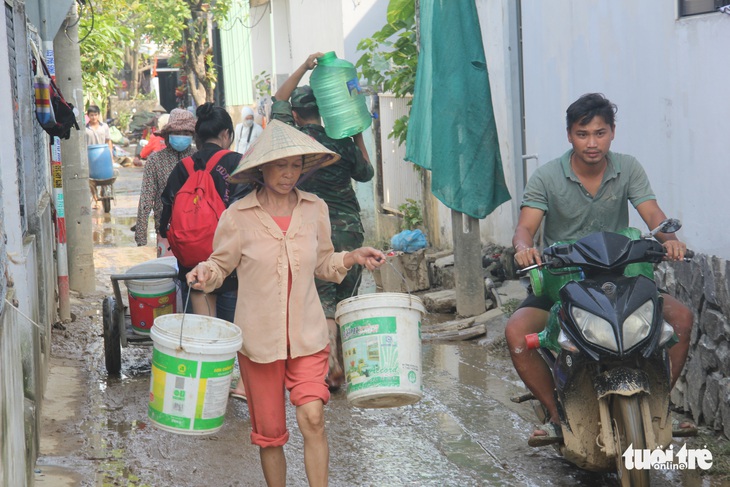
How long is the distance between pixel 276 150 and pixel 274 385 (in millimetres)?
1051

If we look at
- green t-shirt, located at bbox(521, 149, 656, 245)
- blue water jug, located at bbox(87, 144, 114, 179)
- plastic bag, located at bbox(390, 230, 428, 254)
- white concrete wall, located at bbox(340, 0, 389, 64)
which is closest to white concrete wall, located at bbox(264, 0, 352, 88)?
white concrete wall, located at bbox(340, 0, 389, 64)

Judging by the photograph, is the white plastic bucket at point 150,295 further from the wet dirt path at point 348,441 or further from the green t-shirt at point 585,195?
the green t-shirt at point 585,195

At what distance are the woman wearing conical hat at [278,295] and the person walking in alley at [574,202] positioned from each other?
3.44ft

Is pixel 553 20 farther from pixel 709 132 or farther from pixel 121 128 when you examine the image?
pixel 121 128

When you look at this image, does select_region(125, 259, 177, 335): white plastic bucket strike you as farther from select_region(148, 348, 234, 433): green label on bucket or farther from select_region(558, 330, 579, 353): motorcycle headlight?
select_region(558, 330, 579, 353): motorcycle headlight

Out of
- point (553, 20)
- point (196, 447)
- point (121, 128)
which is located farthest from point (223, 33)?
point (196, 447)

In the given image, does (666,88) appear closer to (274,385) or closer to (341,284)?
(341,284)

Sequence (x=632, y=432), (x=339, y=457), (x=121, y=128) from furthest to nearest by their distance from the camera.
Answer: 1. (x=121, y=128)
2. (x=339, y=457)
3. (x=632, y=432)

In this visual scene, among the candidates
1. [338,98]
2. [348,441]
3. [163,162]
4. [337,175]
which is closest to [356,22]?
[163,162]

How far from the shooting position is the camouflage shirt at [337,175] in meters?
6.85

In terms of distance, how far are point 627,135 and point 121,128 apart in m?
36.8

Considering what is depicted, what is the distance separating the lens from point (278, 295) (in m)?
4.43

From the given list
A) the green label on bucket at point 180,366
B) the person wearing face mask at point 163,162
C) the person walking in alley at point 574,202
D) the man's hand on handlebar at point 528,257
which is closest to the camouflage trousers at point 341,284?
the person wearing face mask at point 163,162

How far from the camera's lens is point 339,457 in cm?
564
